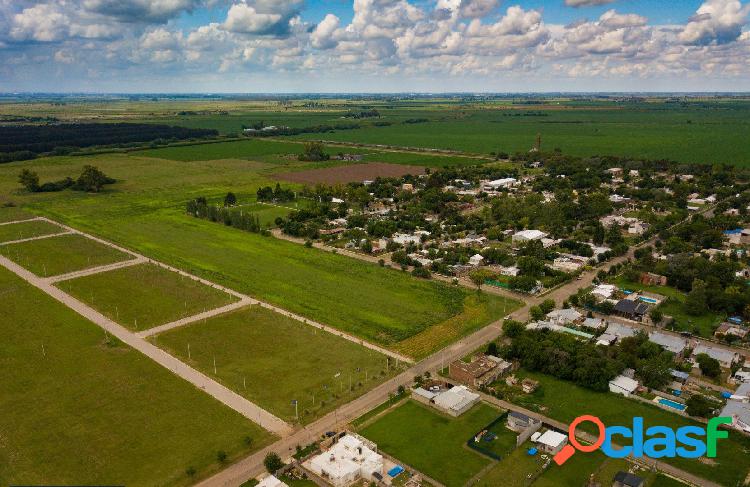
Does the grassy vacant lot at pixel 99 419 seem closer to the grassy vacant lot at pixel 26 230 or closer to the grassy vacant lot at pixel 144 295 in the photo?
the grassy vacant lot at pixel 144 295

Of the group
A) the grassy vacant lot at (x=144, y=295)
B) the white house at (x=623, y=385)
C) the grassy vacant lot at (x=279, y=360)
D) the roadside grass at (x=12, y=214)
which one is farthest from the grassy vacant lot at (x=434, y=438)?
the roadside grass at (x=12, y=214)

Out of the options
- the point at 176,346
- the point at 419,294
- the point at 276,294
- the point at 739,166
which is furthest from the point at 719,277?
the point at 739,166

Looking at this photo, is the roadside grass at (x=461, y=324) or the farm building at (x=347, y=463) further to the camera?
the roadside grass at (x=461, y=324)

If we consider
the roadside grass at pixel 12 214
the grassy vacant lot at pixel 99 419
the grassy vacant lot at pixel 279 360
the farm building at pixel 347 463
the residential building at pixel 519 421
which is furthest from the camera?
the roadside grass at pixel 12 214

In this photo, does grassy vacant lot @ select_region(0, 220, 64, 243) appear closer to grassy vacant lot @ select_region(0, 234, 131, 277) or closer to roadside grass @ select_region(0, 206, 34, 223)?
roadside grass @ select_region(0, 206, 34, 223)

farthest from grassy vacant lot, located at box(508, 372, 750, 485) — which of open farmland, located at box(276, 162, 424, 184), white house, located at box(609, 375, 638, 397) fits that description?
open farmland, located at box(276, 162, 424, 184)

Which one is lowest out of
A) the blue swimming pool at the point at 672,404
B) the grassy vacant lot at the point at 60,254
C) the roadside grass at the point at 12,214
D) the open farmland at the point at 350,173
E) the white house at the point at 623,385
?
the blue swimming pool at the point at 672,404
